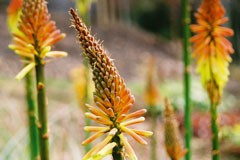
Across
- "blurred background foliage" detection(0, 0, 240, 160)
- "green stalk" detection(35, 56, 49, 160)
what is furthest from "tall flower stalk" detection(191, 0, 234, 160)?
"blurred background foliage" detection(0, 0, 240, 160)

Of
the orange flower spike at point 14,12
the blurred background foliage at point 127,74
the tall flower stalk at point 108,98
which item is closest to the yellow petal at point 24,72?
the tall flower stalk at point 108,98

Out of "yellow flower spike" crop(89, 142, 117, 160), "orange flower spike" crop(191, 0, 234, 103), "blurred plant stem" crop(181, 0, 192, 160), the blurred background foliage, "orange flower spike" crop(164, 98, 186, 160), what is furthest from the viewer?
the blurred background foliage

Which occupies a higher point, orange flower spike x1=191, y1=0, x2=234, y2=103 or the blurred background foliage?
orange flower spike x1=191, y1=0, x2=234, y2=103

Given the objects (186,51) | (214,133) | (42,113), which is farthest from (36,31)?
(186,51)

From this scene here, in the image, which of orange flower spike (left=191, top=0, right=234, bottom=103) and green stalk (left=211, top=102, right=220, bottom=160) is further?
orange flower spike (left=191, top=0, right=234, bottom=103)

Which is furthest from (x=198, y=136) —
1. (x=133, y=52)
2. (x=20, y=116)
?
(x=133, y=52)

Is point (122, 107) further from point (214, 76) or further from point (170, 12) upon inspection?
point (170, 12)

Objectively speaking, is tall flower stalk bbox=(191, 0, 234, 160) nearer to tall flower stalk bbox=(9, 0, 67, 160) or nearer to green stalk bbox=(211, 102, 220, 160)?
green stalk bbox=(211, 102, 220, 160)
